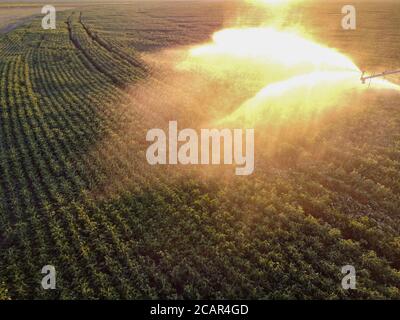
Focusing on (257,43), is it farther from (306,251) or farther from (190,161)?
(306,251)

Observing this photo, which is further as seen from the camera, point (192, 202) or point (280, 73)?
point (280, 73)

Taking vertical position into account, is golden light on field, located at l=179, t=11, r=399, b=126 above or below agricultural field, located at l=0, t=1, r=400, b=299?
above

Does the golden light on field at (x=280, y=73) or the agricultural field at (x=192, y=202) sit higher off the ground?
the golden light on field at (x=280, y=73)

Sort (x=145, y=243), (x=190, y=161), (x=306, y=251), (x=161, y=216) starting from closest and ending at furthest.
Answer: (x=306, y=251) → (x=145, y=243) → (x=161, y=216) → (x=190, y=161)

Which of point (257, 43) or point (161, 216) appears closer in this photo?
point (161, 216)

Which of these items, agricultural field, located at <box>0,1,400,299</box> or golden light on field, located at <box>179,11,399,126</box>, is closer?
agricultural field, located at <box>0,1,400,299</box>

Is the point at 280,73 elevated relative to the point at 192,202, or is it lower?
elevated

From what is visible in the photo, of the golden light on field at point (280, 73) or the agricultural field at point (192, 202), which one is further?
the golden light on field at point (280, 73)

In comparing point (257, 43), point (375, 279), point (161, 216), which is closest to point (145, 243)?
point (161, 216)
